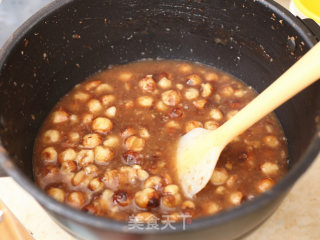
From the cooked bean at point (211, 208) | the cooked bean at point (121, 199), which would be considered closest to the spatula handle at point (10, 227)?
the cooked bean at point (121, 199)

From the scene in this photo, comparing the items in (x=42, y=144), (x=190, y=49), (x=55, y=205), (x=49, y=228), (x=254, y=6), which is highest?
(x=254, y=6)

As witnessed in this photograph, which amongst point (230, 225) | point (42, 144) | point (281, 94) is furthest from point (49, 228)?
point (281, 94)

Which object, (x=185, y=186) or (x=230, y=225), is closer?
(x=230, y=225)

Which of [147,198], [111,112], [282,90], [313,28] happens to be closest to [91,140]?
[111,112]

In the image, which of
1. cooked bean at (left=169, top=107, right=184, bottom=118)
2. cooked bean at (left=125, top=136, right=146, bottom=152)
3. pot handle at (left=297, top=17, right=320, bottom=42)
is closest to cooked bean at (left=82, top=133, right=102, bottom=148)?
cooked bean at (left=125, top=136, right=146, bottom=152)

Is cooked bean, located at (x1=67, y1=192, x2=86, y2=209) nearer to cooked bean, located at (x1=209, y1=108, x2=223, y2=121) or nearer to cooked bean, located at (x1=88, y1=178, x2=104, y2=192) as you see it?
cooked bean, located at (x1=88, y1=178, x2=104, y2=192)

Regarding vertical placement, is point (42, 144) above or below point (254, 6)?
below

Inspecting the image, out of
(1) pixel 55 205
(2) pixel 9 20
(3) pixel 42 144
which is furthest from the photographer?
(2) pixel 9 20

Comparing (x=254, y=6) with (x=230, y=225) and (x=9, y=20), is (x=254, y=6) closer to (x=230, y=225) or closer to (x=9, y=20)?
(x=230, y=225)
